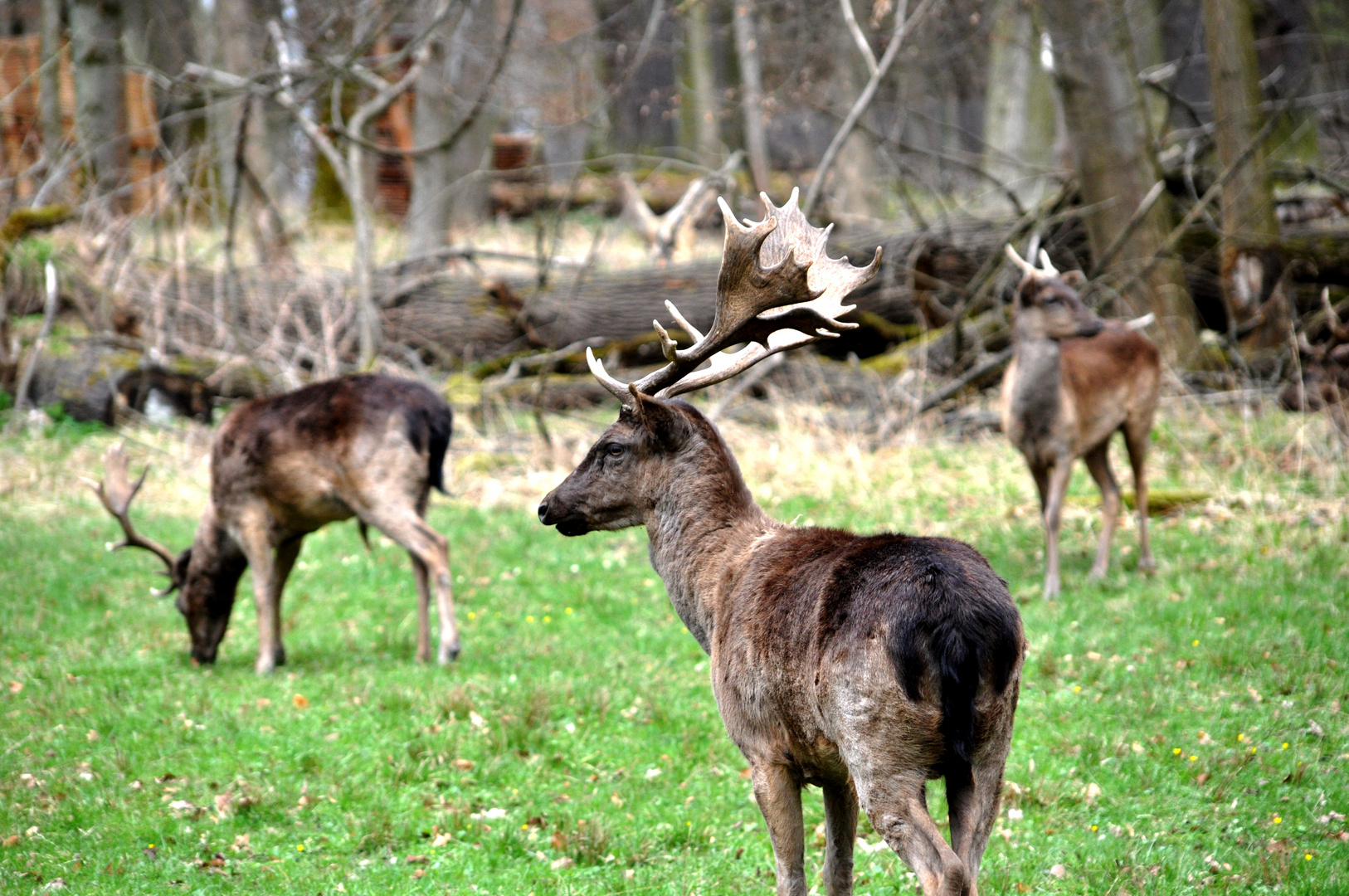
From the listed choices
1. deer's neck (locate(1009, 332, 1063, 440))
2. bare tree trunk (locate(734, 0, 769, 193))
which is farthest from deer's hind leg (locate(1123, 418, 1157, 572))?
bare tree trunk (locate(734, 0, 769, 193))

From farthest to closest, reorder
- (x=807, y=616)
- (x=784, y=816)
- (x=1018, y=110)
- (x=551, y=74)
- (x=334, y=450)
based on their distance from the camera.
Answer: (x=551, y=74) → (x=1018, y=110) → (x=334, y=450) → (x=784, y=816) → (x=807, y=616)

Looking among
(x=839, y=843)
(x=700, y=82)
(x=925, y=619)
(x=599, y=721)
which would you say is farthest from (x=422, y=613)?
(x=700, y=82)

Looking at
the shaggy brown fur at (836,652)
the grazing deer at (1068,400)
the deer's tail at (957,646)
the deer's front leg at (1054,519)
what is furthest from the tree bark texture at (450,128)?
the deer's tail at (957,646)

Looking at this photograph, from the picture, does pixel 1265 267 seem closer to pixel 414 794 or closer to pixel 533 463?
pixel 533 463

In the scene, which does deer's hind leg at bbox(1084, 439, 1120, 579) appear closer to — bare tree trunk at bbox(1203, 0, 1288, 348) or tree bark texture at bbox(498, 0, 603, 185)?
bare tree trunk at bbox(1203, 0, 1288, 348)

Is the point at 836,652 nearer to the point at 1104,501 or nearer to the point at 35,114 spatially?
the point at 1104,501

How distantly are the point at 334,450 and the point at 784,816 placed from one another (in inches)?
193

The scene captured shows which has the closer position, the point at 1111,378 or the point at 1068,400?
the point at 1068,400

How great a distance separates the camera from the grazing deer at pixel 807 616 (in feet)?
11.2

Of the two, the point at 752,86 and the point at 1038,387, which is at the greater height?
the point at 752,86

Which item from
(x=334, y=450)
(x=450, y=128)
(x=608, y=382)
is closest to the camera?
(x=608, y=382)

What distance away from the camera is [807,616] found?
3.78 metres

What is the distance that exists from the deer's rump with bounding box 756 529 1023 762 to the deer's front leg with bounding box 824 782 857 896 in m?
0.71

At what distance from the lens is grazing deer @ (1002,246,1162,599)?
8844 mm
